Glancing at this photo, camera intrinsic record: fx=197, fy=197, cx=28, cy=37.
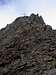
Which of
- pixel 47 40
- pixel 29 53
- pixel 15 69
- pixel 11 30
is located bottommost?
pixel 15 69

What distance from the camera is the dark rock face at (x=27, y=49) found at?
2666cm

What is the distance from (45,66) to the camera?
85.1 ft

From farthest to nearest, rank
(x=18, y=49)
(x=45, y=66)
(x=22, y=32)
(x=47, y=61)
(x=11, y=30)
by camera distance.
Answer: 1. (x=11, y=30)
2. (x=22, y=32)
3. (x=18, y=49)
4. (x=47, y=61)
5. (x=45, y=66)

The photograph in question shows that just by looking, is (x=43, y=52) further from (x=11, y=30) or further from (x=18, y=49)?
(x=11, y=30)

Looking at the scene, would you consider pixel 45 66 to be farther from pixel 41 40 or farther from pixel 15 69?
pixel 41 40

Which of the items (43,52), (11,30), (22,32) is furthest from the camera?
(11,30)

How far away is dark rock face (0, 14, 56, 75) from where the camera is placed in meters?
26.7

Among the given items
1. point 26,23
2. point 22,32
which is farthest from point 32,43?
point 26,23

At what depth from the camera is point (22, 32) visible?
124 ft

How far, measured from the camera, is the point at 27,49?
1241 inches

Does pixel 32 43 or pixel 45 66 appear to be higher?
pixel 32 43

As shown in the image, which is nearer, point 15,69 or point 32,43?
point 15,69

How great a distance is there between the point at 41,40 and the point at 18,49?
439 cm

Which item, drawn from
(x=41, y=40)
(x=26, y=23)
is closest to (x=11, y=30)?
(x=26, y=23)
